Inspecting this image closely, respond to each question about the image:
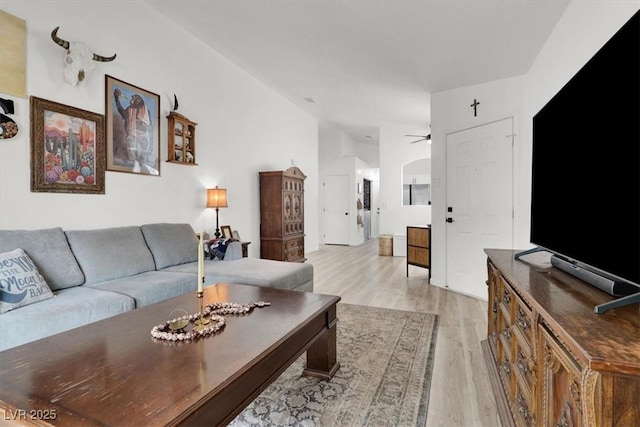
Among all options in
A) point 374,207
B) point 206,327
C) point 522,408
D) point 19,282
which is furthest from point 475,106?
point 374,207

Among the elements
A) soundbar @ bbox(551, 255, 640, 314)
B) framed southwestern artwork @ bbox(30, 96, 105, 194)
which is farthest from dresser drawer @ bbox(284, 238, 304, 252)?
soundbar @ bbox(551, 255, 640, 314)

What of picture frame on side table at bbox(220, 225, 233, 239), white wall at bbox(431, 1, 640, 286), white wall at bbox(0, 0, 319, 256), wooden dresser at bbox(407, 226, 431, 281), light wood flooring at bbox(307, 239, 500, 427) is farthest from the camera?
wooden dresser at bbox(407, 226, 431, 281)

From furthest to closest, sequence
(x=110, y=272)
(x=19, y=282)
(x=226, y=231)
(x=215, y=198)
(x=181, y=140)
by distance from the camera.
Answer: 1. (x=226, y=231)
2. (x=215, y=198)
3. (x=181, y=140)
4. (x=110, y=272)
5. (x=19, y=282)

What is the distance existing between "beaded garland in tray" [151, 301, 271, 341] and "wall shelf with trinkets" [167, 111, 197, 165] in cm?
243

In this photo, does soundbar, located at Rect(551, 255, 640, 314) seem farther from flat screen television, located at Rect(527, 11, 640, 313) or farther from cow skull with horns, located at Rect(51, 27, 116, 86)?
cow skull with horns, located at Rect(51, 27, 116, 86)

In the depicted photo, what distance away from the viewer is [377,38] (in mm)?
3279

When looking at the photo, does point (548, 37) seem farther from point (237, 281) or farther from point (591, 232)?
point (237, 281)

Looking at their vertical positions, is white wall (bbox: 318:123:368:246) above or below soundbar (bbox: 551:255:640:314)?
above

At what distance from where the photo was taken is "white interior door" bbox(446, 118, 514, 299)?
11.7 ft

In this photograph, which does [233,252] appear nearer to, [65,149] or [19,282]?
[65,149]

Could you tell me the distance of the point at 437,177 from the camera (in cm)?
429

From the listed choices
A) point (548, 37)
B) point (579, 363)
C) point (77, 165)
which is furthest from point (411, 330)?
point (77, 165)

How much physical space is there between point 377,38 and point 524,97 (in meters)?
1.71

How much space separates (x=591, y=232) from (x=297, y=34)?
322 cm
